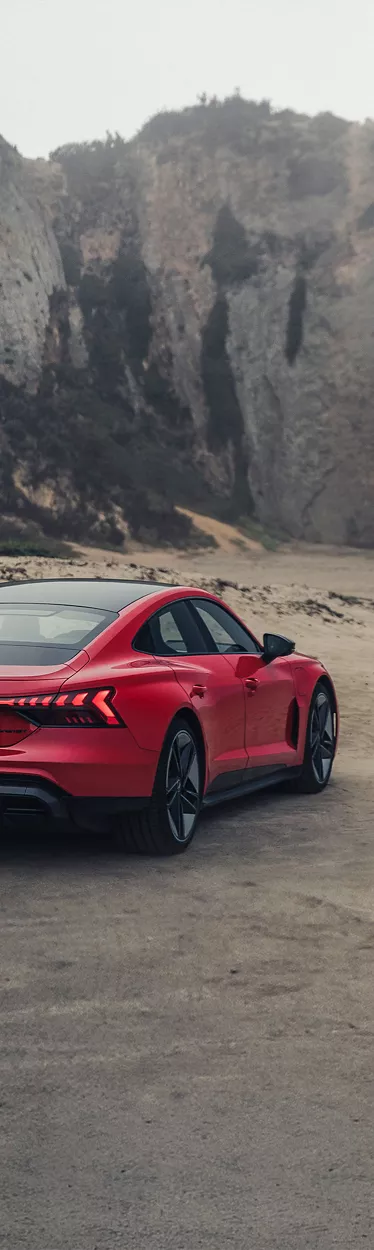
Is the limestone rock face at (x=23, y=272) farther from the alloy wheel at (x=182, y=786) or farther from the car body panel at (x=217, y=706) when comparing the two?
the alloy wheel at (x=182, y=786)

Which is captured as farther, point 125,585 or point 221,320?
point 221,320

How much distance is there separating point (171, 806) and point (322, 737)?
2747 millimetres

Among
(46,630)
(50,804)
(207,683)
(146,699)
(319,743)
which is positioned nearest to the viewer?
(50,804)

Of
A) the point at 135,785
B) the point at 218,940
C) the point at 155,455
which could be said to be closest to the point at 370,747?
the point at 135,785

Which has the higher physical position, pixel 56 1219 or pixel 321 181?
pixel 321 181

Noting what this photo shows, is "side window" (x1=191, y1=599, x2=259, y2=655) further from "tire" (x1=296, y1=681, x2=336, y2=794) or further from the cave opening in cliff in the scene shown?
the cave opening in cliff

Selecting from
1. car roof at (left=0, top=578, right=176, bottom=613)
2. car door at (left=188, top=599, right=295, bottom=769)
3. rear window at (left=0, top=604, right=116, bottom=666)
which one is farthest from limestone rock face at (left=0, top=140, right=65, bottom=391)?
rear window at (left=0, top=604, right=116, bottom=666)

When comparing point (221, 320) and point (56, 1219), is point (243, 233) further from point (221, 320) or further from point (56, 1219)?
point (56, 1219)

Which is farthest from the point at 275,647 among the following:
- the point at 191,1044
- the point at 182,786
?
the point at 191,1044

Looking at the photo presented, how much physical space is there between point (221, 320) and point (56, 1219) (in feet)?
167

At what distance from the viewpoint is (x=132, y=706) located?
22.1 ft

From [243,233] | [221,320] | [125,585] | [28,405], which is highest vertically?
[243,233]

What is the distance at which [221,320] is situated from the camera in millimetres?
52500

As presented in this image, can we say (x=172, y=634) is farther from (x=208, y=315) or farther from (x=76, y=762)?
(x=208, y=315)
